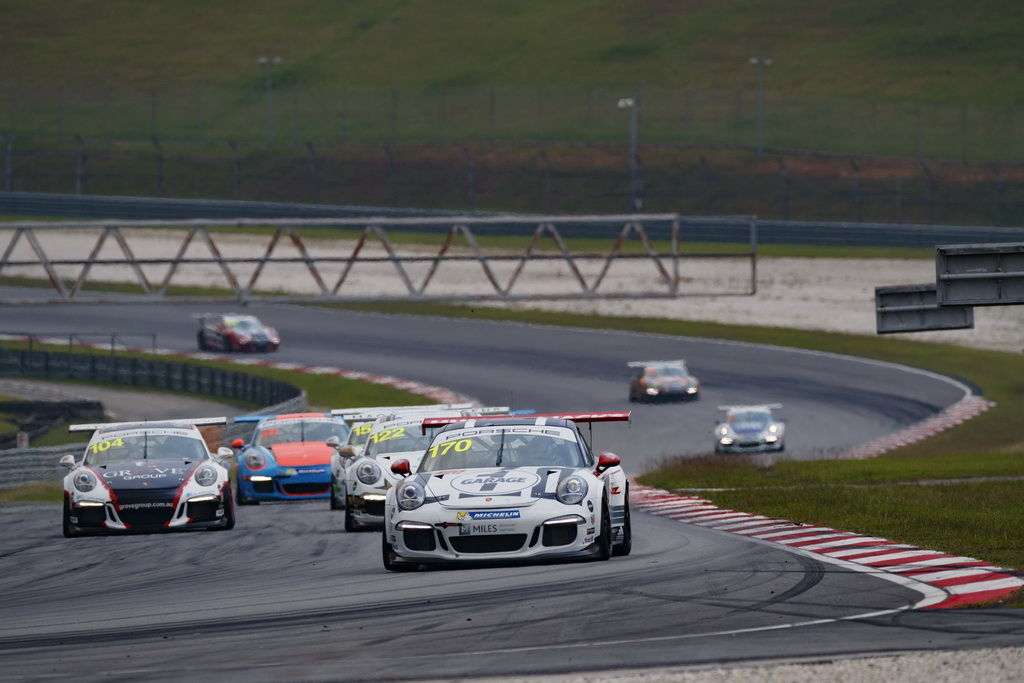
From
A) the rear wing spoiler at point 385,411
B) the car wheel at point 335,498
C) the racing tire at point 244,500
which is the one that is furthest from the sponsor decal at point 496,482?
the racing tire at point 244,500

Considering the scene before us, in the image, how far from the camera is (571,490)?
481 inches

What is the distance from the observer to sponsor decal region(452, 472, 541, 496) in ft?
39.8

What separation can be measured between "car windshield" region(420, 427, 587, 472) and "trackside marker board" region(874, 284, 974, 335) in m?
13.4

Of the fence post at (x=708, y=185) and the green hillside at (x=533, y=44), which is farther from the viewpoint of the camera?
the green hillside at (x=533, y=44)

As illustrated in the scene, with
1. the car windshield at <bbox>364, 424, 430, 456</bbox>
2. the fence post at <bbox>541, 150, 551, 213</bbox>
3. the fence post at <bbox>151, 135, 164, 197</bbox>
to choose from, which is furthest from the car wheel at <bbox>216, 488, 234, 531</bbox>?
the fence post at <bbox>151, 135, 164, 197</bbox>

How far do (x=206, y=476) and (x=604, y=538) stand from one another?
6.07 m

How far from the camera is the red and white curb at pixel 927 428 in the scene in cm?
3244

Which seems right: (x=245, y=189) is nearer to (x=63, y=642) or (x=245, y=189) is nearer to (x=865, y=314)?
(x=865, y=314)

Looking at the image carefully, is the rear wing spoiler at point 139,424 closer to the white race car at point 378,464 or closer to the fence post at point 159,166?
the white race car at point 378,464

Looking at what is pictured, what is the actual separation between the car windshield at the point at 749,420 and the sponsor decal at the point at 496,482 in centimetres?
2149

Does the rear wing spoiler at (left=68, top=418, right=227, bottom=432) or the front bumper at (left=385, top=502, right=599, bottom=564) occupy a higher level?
the rear wing spoiler at (left=68, top=418, right=227, bottom=432)

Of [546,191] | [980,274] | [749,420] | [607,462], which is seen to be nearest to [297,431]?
[980,274]

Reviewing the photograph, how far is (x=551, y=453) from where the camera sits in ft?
43.1

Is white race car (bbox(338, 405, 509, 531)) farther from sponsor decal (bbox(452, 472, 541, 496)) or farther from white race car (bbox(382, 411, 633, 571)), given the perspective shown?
sponsor decal (bbox(452, 472, 541, 496))
